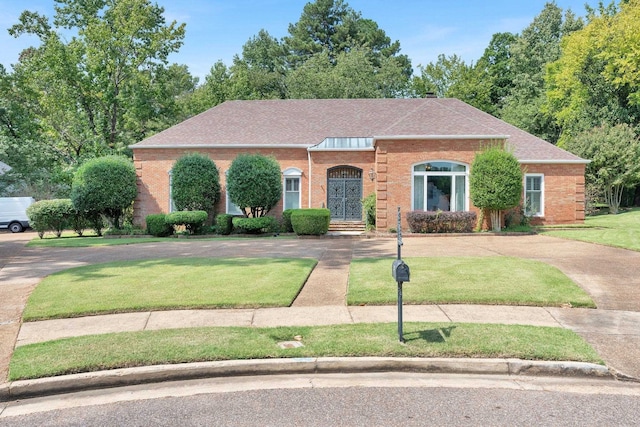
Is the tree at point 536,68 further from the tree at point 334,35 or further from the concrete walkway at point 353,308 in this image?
the concrete walkway at point 353,308

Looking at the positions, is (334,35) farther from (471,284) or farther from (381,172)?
(471,284)

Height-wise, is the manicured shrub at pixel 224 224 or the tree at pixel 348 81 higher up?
the tree at pixel 348 81

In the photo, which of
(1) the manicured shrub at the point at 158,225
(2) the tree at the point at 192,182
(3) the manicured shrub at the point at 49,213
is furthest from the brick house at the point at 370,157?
(3) the manicured shrub at the point at 49,213

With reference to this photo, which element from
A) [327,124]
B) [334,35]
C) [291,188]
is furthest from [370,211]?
[334,35]

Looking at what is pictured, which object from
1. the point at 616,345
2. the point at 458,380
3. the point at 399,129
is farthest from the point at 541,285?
the point at 399,129

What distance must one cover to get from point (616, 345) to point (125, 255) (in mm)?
12449

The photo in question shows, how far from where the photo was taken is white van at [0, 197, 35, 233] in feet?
95.2

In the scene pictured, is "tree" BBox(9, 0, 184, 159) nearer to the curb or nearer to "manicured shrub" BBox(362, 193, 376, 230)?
"manicured shrub" BBox(362, 193, 376, 230)

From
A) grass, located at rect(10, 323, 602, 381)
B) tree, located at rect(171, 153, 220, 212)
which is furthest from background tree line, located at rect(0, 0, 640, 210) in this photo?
grass, located at rect(10, 323, 602, 381)

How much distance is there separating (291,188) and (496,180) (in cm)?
1014

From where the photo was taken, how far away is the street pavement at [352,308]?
6398 mm

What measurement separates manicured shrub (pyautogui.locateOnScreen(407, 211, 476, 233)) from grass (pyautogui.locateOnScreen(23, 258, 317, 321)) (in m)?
8.05

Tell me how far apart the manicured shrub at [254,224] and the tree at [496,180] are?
8908 millimetres

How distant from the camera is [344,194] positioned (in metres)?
23.3
